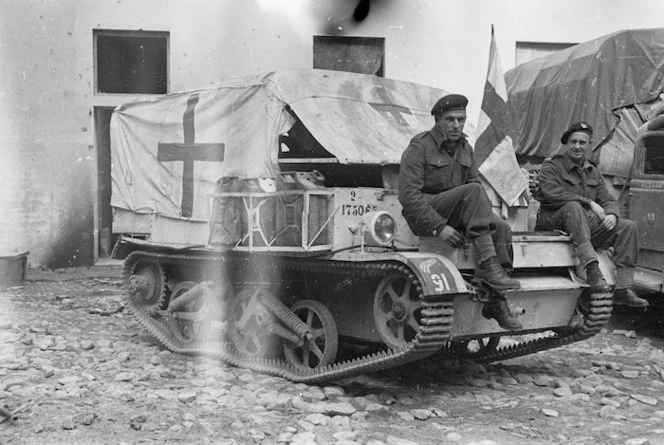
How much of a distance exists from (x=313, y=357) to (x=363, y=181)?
1586mm

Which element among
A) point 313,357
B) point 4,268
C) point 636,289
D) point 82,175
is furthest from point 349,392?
point 82,175

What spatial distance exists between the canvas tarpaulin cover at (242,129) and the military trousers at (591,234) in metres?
1.41

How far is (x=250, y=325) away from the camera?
24.9 ft

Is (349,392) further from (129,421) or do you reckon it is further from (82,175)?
(82,175)

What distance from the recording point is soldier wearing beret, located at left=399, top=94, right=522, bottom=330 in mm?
6168

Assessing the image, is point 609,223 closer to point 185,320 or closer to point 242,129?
point 242,129

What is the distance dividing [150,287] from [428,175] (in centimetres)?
359

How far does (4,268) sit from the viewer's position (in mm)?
11977

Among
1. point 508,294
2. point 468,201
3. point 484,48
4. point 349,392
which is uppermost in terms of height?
point 484,48

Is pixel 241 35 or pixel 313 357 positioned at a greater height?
pixel 241 35

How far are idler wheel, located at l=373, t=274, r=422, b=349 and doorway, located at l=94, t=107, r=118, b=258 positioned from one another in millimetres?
8183

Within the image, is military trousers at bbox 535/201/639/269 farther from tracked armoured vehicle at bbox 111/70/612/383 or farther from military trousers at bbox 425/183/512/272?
military trousers at bbox 425/183/512/272

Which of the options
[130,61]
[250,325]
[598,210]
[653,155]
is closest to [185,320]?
[250,325]

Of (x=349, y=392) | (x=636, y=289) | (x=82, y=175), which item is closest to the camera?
(x=349, y=392)
